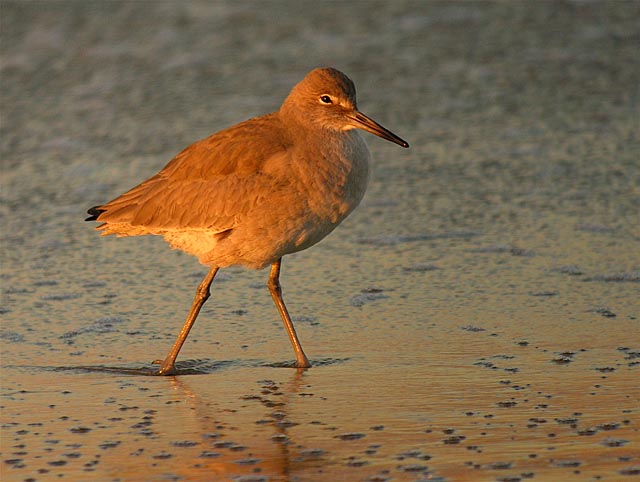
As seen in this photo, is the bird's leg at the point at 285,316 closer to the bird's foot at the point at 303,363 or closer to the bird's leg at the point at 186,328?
the bird's foot at the point at 303,363

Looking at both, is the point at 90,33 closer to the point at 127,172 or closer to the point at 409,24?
the point at 409,24

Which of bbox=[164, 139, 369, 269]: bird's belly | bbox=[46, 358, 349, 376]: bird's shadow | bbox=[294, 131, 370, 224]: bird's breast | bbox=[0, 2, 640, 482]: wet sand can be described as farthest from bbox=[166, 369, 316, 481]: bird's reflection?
bbox=[294, 131, 370, 224]: bird's breast

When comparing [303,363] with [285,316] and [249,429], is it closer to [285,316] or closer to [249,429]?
[285,316]

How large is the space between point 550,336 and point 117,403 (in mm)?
2206

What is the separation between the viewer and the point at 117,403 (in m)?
5.77

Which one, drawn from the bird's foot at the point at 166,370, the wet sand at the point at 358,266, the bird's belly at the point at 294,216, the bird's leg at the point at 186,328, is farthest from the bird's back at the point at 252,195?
the bird's foot at the point at 166,370

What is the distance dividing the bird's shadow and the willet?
7 centimetres

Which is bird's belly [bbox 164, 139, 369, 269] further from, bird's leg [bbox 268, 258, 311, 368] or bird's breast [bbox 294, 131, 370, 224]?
bird's leg [bbox 268, 258, 311, 368]

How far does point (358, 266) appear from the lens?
788 centimetres

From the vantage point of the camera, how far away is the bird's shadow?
20.6 ft

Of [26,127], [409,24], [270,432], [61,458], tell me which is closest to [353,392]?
[270,432]

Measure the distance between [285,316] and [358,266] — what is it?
1354 mm

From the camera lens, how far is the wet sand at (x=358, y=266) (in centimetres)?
522

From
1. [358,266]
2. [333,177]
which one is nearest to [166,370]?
[333,177]
